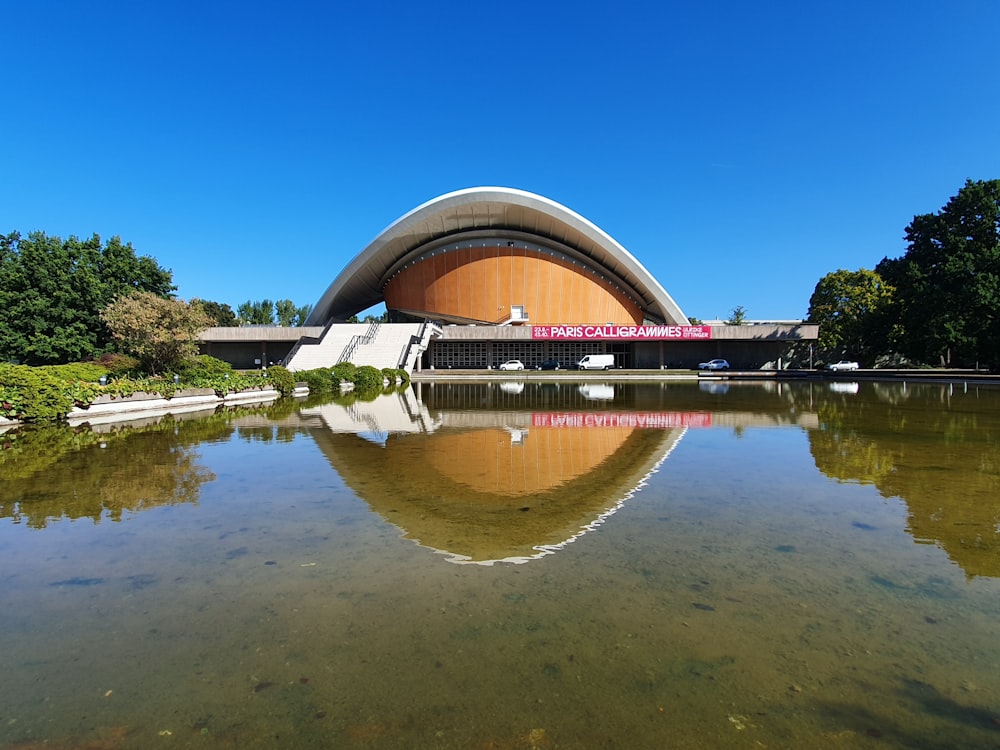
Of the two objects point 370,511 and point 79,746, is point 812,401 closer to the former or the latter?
point 370,511

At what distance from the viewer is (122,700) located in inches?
92.2

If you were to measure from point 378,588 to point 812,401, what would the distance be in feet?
57.9

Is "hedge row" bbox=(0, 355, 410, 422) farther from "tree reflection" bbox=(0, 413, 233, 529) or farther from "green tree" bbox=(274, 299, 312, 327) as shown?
"green tree" bbox=(274, 299, 312, 327)

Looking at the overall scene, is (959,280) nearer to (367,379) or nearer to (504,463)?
(367,379)

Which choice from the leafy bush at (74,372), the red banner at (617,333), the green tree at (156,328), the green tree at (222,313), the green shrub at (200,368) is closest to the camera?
the leafy bush at (74,372)

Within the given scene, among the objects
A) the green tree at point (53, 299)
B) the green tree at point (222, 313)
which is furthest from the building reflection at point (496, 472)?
the green tree at point (222, 313)

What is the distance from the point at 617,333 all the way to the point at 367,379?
21.8 m

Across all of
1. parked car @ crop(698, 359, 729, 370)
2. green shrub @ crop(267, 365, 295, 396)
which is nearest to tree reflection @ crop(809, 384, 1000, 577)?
green shrub @ crop(267, 365, 295, 396)

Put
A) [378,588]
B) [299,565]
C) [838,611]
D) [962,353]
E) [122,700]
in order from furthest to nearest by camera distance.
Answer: [962,353], [299,565], [378,588], [838,611], [122,700]

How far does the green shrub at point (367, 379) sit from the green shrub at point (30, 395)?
1321cm

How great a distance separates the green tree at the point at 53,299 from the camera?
92.3ft

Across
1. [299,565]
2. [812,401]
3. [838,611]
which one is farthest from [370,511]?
[812,401]

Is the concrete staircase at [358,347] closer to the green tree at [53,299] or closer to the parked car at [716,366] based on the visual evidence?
the green tree at [53,299]

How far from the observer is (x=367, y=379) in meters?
25.9
